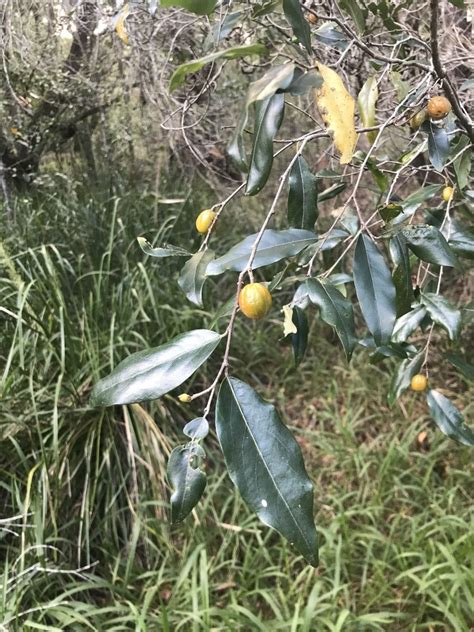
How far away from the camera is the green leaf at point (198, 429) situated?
0.48 m

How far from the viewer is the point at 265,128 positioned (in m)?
0.46

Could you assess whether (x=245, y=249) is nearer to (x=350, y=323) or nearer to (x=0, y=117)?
(x=350, y=323)

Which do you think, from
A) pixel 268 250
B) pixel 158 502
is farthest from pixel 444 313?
pixel 158 502

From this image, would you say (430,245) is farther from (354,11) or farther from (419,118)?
(354,11)

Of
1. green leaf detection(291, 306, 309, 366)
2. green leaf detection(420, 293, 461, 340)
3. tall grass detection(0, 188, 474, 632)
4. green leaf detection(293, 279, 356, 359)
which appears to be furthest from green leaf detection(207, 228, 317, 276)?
tall grass detection(0, 188, 474, 632)

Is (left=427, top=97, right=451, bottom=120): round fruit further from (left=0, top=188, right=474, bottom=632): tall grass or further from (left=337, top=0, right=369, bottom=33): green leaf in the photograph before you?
(left=0, top=188, right=474, bottom=632): tall grass

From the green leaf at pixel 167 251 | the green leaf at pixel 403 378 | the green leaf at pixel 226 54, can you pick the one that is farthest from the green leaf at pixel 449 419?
the green leaf at pixel 226 54

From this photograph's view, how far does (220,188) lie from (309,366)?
88 cm

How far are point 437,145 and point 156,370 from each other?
516 mm

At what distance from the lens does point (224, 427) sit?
447mm

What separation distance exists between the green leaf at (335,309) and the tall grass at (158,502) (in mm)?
927

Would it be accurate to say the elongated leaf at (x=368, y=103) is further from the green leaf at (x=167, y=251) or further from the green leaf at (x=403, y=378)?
the green leaf at (x=403, y=378)

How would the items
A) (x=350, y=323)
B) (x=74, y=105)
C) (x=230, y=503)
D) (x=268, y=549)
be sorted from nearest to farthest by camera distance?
(x=350, y=323) < (x=268, y=549) < (x=230, y=503) < (x=74, y=105)

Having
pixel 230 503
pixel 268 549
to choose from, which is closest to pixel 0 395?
pixel 230 503
